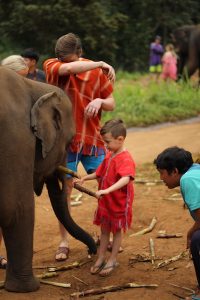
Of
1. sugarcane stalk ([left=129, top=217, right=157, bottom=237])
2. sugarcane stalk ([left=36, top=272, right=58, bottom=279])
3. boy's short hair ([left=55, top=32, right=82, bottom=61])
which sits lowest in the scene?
sugarcane stalk ([left=129, top=217, right=157, bottom=237])

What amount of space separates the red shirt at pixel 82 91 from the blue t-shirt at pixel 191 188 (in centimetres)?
135

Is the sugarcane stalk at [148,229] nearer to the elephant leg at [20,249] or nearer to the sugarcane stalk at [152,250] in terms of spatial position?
the sugarcane stalk at [152,250]

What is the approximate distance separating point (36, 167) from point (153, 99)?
11.4 metres

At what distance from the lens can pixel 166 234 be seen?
643 centimetres

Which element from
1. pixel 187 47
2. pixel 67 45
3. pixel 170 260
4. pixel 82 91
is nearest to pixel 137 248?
pixel 170 260

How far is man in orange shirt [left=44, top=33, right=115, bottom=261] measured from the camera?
5305 mm

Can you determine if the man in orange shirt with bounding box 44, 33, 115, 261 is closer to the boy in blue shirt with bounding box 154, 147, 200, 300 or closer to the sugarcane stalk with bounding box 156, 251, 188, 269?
the sugarcane stalk with bounding box 156, 251, 188, 269

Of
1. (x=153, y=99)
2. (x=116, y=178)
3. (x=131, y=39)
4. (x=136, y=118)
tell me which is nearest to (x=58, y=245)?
(x=116, y=178)

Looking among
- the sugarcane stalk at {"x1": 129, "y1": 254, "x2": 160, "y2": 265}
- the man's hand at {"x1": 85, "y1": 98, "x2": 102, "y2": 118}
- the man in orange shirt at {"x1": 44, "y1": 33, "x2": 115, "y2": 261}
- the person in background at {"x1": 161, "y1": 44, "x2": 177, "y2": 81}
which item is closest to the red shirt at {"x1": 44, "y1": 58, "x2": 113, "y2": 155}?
the man in orange shirt at {"x1": 44, "y1": 33, "x2": 115, "y2": 261}

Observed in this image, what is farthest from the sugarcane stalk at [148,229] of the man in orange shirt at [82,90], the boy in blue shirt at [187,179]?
the boy in blue shirt at [187,179]

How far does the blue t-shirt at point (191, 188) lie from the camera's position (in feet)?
14.3

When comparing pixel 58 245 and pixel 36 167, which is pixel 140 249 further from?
pixel 36 167

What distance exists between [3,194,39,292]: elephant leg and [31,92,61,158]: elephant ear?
44 cm

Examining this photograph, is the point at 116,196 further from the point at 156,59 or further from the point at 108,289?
the point at 156,59
